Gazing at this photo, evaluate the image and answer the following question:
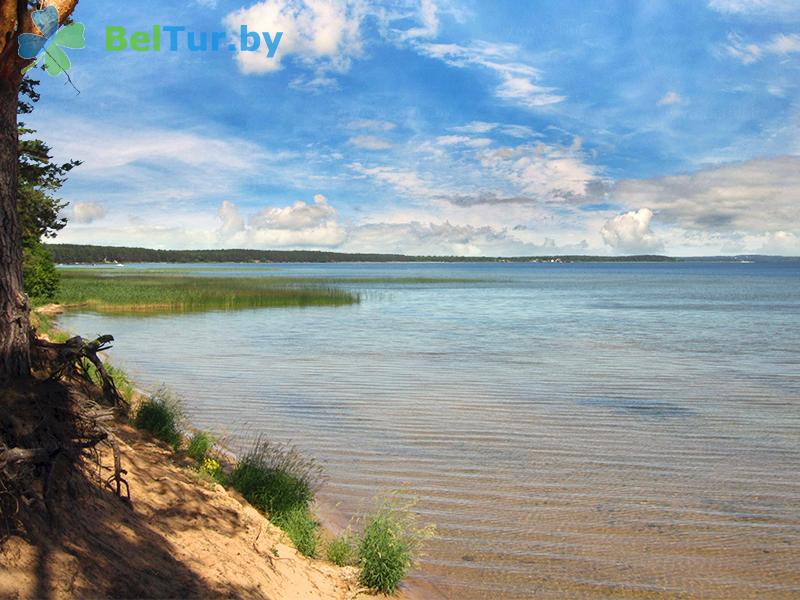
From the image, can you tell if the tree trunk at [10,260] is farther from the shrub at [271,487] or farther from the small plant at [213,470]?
the shrub at [271,487]

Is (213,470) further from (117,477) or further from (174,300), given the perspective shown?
(174,300)

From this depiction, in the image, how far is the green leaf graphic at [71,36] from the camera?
4.46 meters

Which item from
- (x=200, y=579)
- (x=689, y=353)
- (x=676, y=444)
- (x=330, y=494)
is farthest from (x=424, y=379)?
(x=200, y=579)

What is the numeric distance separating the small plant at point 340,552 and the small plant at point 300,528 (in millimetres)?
163

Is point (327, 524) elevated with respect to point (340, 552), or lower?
lower

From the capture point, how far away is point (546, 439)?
1262 centimetres

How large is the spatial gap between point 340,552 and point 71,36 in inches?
216

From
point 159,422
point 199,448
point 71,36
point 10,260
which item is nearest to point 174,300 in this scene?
point 159,422

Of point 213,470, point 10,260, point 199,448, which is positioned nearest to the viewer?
point 10,260

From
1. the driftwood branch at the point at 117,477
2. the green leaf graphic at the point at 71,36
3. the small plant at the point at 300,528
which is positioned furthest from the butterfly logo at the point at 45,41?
the small plant at the point at 300,528

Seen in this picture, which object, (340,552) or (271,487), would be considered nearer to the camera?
(340,552)

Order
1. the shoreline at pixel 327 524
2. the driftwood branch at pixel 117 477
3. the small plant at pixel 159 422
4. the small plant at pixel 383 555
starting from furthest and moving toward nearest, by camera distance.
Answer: the small plant at pixel 159 422, the shoreline at pixel 327 524, the small plant at pixel 383 555, the driftwood branch at pixel 117 477

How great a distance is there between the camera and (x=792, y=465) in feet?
36.7

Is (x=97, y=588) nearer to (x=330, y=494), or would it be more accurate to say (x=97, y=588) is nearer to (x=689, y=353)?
(x=330, y=494)
